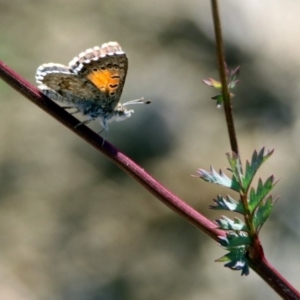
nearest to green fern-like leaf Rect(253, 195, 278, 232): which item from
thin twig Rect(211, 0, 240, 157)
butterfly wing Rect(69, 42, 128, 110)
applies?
thin twig Rect(211, 0, 240, 157)

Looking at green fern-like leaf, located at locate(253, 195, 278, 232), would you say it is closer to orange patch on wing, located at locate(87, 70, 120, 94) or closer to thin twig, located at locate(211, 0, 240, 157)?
thin twig, located at locate(211, 0, 240, 157)

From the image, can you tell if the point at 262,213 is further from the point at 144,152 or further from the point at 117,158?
the point at 144,152

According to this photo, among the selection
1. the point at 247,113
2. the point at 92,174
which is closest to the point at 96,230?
the point at 92,174

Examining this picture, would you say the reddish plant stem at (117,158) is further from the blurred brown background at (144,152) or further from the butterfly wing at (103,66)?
the blurred brown background at (144,152)

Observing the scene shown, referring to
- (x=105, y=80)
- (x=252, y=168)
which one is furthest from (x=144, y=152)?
(x=252, y=168)

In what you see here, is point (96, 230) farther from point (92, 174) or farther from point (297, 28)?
point (297, 28)
